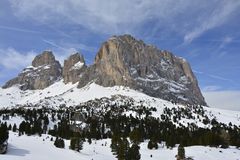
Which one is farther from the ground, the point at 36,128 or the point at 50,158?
the point at 36,128

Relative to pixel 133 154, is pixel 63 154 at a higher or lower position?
lower

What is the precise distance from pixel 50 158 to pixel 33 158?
4821mm

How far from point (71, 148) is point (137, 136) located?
186 ft

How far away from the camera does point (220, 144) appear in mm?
146500

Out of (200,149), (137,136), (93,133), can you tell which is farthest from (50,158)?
(93,133)

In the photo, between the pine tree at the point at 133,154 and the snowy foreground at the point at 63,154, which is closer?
the snowy foreground at the point at 63,154

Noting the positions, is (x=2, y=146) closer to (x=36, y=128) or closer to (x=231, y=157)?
(x=231, y=157)

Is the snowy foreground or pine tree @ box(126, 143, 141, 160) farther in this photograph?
pine tree @ box(126, 143, 141, 160)

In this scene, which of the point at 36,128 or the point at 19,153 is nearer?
the point at 19,153

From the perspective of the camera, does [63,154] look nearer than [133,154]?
No

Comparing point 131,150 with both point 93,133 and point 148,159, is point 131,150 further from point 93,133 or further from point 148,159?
point 93,133

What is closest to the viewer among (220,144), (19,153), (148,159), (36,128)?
(19,153)

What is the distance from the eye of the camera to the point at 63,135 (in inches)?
7003

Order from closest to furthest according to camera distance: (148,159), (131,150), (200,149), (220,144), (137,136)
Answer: (131,150)
(148,159)
(200,149)
(220,144)
(137,136)
